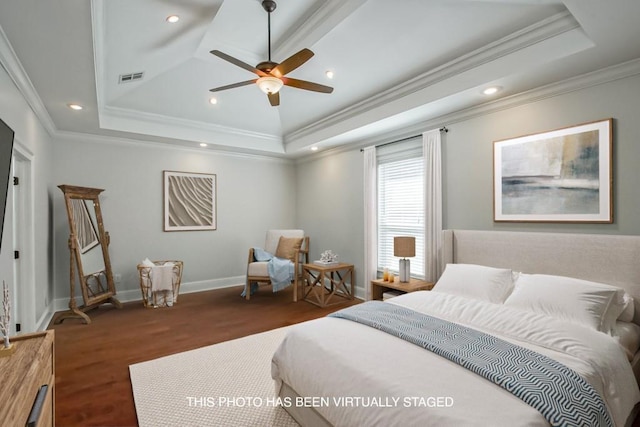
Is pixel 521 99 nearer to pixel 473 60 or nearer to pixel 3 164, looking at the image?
pixel 473 60

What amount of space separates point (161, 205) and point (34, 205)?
1.88m

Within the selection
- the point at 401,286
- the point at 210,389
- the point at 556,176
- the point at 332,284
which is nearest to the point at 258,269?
the point at 332,284

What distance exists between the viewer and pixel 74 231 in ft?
13.5

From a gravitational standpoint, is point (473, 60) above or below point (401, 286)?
above

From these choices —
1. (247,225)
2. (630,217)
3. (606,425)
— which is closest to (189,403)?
(606,425)

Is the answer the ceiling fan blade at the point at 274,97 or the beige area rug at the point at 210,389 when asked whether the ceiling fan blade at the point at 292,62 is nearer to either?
the ceiling fan blade at the point at 274,97

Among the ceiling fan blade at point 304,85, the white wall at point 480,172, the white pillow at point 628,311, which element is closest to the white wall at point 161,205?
the white wall at point 480,172

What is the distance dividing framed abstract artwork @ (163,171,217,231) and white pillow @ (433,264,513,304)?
406 centimetres

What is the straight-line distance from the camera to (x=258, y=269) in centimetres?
495

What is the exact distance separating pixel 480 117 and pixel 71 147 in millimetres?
5345

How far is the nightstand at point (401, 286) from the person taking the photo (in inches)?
144

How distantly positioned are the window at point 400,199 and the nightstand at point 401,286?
36cm

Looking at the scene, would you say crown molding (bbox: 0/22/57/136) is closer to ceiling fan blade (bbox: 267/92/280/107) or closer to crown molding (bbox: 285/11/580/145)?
ceiling fan blade (bbox: 267/92/280/107)

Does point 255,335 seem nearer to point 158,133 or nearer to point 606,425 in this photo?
point 606,425
